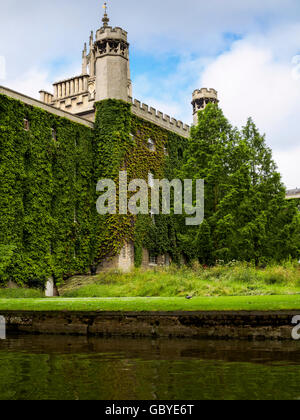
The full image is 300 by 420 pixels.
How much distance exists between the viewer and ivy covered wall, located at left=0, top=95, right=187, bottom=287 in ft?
80.7

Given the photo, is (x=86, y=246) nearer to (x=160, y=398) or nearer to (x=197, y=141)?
(x=197, y=141)

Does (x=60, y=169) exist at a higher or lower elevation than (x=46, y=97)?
lower

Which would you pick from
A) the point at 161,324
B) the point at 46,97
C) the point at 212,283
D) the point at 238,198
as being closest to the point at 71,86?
the point at 46,97

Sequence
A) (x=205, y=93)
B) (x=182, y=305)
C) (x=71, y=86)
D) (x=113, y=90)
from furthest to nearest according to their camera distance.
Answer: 1. (x=205, y=93)
2. (x=71, y=86)
3. (x=113, y=90)
4. (x=182, y=305)

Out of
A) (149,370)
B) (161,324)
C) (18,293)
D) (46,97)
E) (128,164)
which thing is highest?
(46,97)

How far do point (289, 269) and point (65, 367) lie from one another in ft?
47.3

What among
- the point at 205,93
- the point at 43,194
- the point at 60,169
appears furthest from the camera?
the point at 205,93

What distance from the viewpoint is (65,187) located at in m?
27.7

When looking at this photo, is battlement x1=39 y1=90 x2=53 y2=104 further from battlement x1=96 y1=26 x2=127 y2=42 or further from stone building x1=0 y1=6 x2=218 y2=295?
battlement x1=96 y1=26 x2=127 y2=42

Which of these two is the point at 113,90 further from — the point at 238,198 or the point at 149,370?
the point at 149,370

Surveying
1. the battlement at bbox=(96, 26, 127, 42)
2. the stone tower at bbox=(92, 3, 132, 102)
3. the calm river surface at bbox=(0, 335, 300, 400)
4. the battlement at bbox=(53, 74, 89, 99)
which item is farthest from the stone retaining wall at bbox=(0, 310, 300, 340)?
the battlement at bbox=(53, 74, 89, 99)

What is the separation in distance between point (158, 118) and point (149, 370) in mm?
29148

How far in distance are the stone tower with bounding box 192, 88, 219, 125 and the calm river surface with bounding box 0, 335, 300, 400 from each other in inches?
1269

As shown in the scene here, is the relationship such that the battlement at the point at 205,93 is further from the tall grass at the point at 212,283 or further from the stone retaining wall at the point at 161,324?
the stone retaining wall at the point at 161,324
